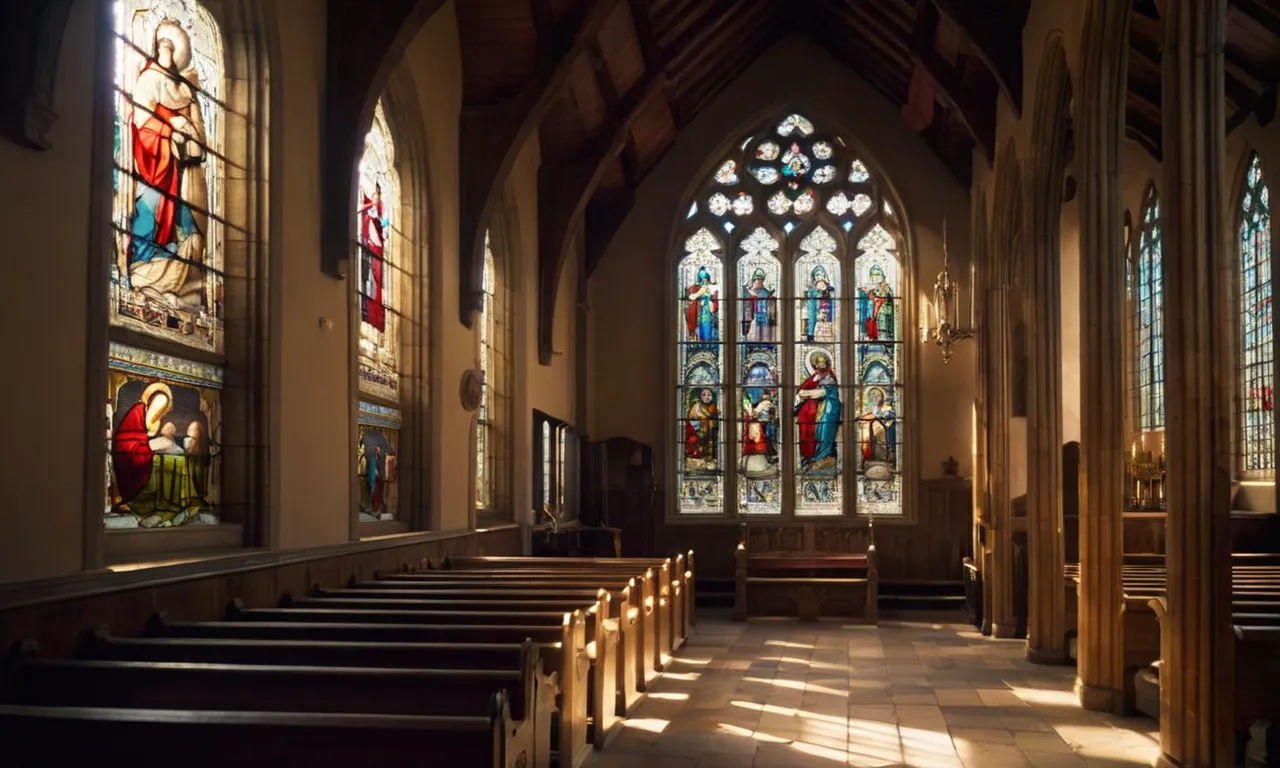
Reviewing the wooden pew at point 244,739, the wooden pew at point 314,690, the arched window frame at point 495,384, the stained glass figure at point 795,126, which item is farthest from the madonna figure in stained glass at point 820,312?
the wooden pew at point 244,739

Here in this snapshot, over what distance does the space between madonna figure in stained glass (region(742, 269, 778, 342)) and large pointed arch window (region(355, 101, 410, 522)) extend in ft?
23.7

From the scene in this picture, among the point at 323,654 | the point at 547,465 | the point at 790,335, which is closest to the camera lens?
the point at 323,654

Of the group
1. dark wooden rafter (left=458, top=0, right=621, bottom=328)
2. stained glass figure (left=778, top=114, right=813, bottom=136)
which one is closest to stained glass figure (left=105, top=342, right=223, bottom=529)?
dark wooden rafter (left=458, top=0, right=621, bottom=328)

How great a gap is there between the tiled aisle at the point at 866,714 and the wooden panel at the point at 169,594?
76.1 inches

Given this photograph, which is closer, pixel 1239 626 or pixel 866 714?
pixel 1239 626

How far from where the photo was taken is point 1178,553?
568 cm

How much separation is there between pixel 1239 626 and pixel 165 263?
5281mm

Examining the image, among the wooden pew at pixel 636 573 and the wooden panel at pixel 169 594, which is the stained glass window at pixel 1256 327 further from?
the wooden panel at pixel 169 594

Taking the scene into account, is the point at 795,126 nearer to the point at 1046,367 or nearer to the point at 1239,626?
the point at 1046,367

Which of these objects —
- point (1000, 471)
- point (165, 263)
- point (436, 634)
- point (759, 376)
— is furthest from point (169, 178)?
point (759, 376)

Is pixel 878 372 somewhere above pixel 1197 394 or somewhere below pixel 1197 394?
above

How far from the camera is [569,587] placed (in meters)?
7.79

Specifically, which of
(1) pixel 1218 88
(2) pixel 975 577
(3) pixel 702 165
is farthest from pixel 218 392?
(3) pixel 702 165

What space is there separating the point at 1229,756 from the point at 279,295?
17.2 ft
